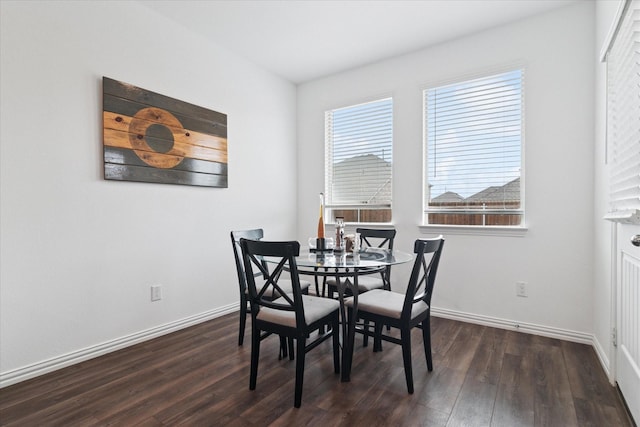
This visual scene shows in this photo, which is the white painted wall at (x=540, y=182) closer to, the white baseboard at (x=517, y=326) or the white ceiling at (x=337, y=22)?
the white baseboard at (x=517, y=326)

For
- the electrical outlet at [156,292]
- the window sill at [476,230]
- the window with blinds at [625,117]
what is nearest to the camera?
the window with blinds at [625,117]

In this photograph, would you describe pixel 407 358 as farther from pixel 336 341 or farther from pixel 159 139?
pixel 159 139

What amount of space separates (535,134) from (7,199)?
12.7ft

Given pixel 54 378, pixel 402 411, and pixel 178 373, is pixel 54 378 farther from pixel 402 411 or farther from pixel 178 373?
pixel 402 411

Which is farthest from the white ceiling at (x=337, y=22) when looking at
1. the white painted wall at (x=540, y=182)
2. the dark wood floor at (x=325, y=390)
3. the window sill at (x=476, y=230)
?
the dark wood floor at (x=325, y=390)

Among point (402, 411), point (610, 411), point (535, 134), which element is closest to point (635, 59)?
point (535, 134)

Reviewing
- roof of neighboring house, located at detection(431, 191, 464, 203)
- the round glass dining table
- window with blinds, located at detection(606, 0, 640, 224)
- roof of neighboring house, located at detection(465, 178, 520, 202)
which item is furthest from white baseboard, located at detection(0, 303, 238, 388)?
window with blinds, located at detection(606, 0, 640, 224)

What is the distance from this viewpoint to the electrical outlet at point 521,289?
9.60ft

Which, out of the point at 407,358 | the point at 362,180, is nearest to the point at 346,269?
the point at 407,358

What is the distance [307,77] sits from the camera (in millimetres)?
4195

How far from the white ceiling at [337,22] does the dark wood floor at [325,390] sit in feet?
8.93

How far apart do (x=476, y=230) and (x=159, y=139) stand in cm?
294

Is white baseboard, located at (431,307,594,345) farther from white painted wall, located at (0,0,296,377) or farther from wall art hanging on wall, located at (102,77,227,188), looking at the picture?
wall art hanging on wall, located at (102,77,227,188)

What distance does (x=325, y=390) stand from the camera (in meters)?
1.98
